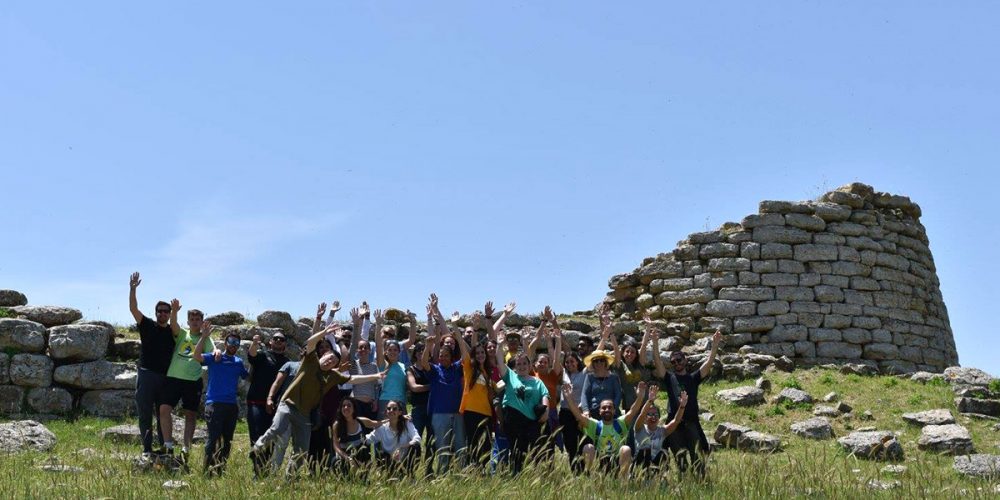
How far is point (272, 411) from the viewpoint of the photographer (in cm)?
1058

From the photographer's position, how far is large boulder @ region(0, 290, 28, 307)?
1591cm

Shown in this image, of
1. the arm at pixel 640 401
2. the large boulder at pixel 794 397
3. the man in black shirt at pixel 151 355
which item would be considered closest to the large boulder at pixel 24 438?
the man in black shirt at pixel 151 355

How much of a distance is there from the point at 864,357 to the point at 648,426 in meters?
10.5

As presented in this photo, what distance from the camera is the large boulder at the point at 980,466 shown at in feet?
31.0

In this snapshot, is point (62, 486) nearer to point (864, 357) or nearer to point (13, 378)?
point (13, 378)

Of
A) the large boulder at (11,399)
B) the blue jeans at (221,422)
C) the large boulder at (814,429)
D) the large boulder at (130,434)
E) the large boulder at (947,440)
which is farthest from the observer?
the large boulder at (814,429)

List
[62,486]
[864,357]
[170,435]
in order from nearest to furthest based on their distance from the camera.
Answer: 1. [62,486]
2. [170,435]
3. [864,357]

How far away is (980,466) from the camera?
10.6m

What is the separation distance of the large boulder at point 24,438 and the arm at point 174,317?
174cm

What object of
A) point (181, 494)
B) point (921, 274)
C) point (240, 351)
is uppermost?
point (921, 274)

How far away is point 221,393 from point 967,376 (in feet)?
39.7

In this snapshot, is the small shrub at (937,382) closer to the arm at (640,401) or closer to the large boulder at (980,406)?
the large boulder at (980,406)

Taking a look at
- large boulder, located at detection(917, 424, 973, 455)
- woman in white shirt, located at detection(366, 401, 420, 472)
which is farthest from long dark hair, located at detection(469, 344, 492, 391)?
large boulder, located at detection(917, 424, 973, 455)

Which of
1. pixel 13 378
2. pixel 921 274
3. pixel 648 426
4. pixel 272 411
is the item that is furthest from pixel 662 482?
pixel 921 274
